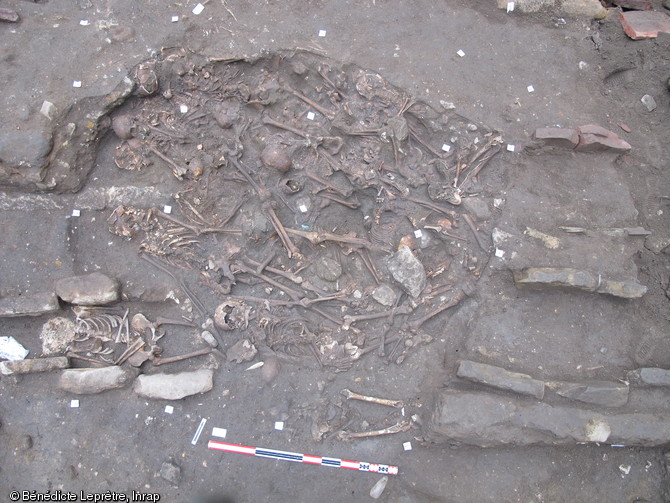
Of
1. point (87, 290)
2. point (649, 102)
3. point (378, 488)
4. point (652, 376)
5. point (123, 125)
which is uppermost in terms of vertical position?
point (649, 102)

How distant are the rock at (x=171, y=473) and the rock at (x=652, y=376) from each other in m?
5.00

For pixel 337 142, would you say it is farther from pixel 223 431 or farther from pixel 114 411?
pixel 114 411

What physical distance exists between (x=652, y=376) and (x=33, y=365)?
6686 millimetres

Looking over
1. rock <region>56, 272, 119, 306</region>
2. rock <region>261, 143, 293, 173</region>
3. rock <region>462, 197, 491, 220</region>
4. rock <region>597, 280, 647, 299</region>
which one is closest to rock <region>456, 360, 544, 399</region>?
rock <region>597, 280, 647, 299</region>

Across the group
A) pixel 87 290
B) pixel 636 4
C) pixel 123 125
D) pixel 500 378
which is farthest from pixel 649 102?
pixel 87 290

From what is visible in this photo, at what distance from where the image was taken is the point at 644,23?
6309mm

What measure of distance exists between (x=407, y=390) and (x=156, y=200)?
3.79 metres

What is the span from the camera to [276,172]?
5.69m

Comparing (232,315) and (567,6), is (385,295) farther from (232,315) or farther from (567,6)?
(567,6)

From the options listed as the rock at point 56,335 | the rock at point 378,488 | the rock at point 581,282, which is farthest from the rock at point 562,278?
the rock at point 56,335

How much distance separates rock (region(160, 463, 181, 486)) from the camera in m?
4.89

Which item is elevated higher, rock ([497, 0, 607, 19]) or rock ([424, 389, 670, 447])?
rock ([497, 0, 607, 19])

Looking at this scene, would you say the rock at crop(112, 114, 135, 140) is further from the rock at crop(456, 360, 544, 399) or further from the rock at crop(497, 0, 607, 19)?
the rock at crop(497, 0, 607, 19)

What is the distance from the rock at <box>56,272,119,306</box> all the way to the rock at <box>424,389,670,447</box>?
12.9 ft
